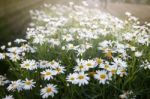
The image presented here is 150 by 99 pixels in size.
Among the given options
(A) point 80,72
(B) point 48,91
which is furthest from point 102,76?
(B) point 48,91

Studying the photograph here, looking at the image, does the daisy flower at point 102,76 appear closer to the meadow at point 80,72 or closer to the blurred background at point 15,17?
the meadow at point 80,72

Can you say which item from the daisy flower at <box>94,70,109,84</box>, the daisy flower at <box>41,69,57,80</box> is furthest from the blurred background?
the daisy flower at <box>94,70,109,84</box>

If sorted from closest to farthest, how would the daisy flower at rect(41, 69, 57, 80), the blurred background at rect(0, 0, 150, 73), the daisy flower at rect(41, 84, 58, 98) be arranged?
1. the daisy flower at rect(41, 84, 58, 98)
2. the daisy flower at rect(41, 69, 57, 80)
3. the blurred background at rect(0, 0, 150, 73)

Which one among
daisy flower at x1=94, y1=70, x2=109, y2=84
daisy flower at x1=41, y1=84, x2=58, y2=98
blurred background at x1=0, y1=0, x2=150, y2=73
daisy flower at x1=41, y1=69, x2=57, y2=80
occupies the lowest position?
daisy flower at x1=41, y1=84, x2=58, y2=98

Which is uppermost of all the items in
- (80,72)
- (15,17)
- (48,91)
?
(15,17)

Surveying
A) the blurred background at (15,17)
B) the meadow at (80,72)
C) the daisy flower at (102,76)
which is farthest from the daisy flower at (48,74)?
the blurred background at (15,17)

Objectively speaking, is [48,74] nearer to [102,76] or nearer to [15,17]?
[102,76]

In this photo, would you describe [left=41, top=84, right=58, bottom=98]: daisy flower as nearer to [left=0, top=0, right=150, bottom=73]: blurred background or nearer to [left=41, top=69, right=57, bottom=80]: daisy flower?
[left=41, top=69, right=57, bottom=80]: daisy flower

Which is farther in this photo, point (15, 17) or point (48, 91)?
point (15, 17)

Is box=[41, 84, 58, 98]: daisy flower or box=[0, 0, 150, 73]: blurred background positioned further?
box=[0, 0, 150, 73]: blurred background

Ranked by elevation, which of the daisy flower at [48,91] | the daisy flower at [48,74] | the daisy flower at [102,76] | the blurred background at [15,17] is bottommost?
the daisy flower at [48,91]

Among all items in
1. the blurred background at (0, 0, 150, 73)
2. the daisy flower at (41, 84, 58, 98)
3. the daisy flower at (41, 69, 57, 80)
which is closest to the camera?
the daisy flower at (41, 84, 58, 98)
